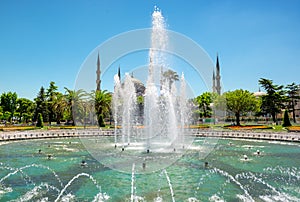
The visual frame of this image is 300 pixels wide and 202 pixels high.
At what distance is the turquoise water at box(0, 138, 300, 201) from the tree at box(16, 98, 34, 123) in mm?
58181

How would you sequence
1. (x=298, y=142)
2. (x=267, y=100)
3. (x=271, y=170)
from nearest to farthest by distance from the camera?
1. (x=271, y=170)
2. (x=298, y=142)
3. (x=267, y=100)

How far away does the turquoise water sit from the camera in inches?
355

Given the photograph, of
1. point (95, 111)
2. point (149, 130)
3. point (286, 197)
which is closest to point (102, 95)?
point (95, 111)

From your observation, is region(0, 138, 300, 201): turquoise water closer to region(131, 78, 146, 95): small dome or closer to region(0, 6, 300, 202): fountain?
region(0, 6, 300, 202): fountain

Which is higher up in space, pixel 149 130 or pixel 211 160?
pixel 149 130

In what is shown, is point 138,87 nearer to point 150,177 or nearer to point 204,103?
point 204,103

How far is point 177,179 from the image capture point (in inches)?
444

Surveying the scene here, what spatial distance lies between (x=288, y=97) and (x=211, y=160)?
45.9 metres

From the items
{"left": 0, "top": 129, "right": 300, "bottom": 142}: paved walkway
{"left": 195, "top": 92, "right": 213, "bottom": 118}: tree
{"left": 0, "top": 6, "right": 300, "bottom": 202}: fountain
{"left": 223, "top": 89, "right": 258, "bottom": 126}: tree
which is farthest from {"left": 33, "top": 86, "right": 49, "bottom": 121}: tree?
{"left": 0, "top": 6, "right": 300, "bottom": 202}: fountain

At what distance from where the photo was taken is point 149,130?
24.0m

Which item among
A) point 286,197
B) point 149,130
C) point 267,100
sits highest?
point 267,100

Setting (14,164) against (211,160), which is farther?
(211,160)

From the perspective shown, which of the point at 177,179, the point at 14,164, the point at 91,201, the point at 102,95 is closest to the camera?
the point at 91,201

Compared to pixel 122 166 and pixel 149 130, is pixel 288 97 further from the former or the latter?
pixel 122 166
